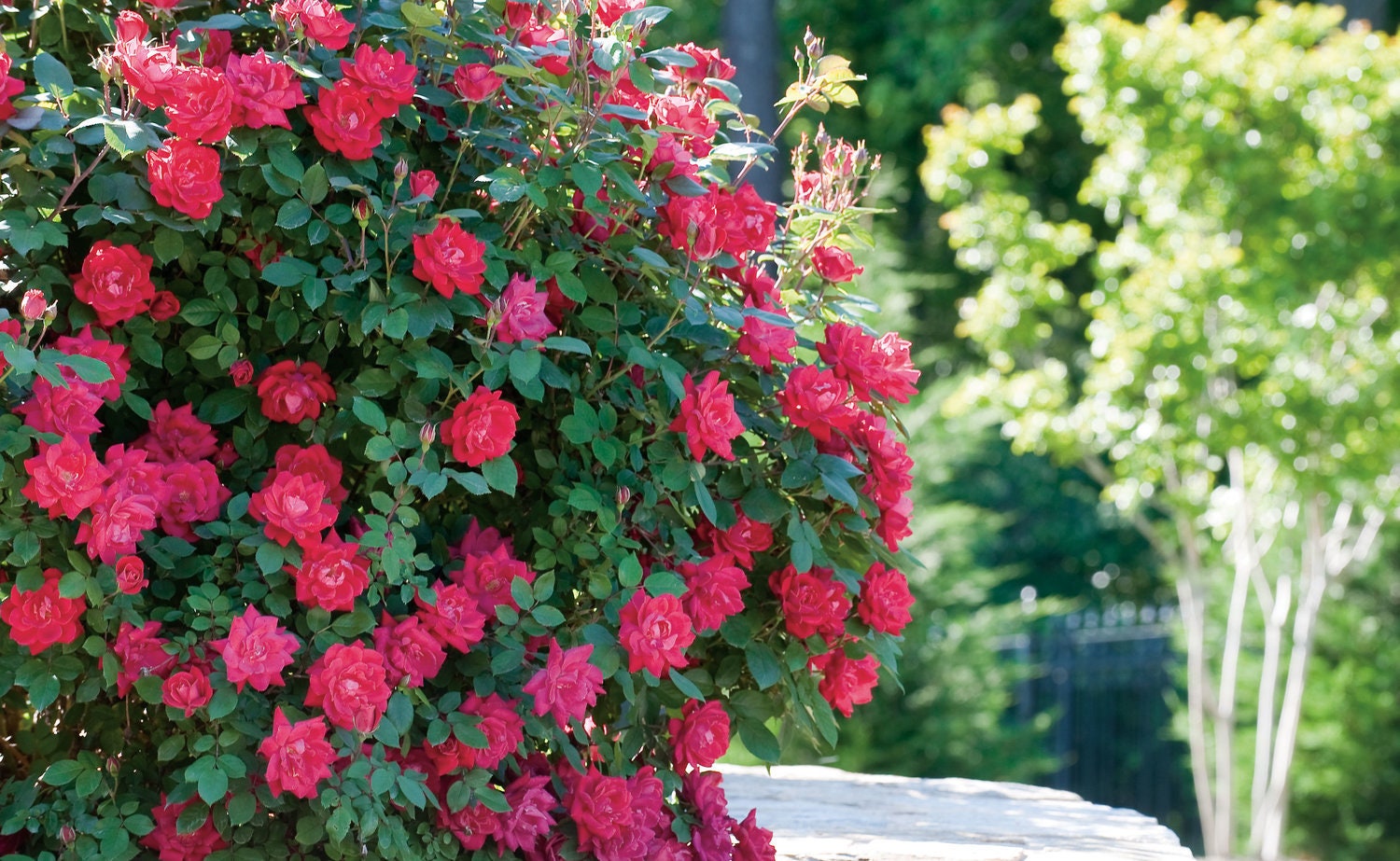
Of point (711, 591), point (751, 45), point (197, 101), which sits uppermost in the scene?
point (197, 101)

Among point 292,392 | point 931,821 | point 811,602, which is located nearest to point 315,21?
point 292,392

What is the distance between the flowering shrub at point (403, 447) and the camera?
1570 mm

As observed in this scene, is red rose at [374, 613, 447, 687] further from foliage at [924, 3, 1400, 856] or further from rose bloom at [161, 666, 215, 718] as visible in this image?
foliage at [924, 3, 1400, 856]

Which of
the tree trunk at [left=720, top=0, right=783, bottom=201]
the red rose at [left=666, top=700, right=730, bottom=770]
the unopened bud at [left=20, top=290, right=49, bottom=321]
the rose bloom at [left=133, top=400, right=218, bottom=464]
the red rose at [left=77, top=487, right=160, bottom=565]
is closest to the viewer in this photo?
the unopened bud at [left=20, top=290, right=49, bottom=321]

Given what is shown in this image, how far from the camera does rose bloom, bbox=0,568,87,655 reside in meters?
1.54

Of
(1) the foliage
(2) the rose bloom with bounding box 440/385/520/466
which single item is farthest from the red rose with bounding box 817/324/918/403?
(1) the foliage

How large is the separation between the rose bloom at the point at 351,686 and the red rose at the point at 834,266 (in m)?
0.88

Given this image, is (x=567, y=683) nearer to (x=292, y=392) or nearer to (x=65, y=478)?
(x=292, y=392)

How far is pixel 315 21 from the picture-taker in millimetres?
1592

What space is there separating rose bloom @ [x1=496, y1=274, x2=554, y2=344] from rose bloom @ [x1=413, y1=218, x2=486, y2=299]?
0.14 ft

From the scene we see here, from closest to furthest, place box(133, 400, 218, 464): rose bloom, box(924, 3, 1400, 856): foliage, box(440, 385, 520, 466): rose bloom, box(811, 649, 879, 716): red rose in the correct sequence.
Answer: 1. box(440, 385, 520, 466): rose bloom
2. box(133, 400, 218, 464): rose bloom
3. box(811, 649, 879, 716): red rose
4. box(924, 3, 1400, 856): foliage

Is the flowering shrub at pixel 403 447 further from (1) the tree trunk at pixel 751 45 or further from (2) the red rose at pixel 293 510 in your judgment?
(1) the tree trunk at pixel 751 45

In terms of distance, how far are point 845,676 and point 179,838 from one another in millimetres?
920

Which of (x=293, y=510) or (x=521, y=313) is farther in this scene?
(x=521, y=313)
